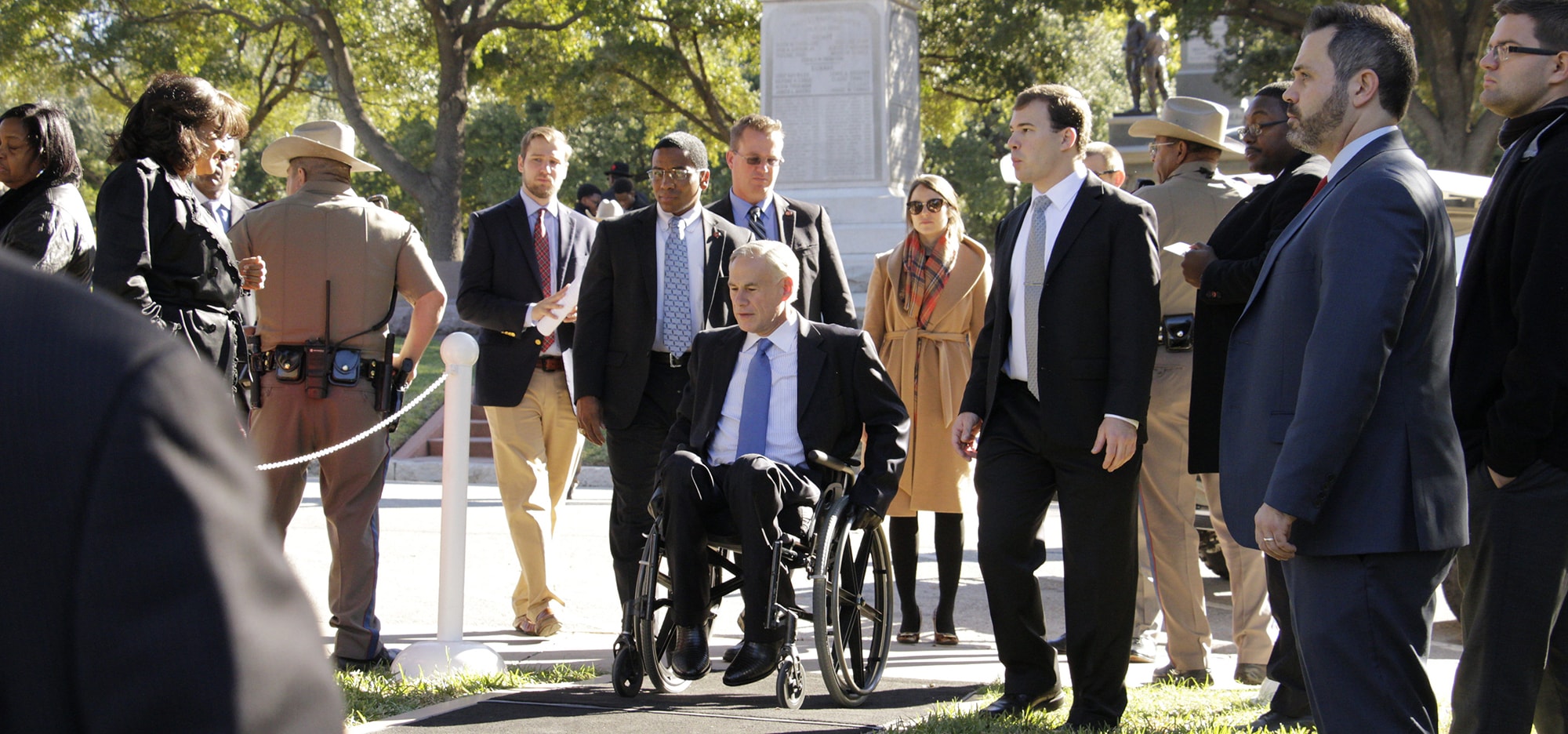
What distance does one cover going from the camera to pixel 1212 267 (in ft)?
15.0

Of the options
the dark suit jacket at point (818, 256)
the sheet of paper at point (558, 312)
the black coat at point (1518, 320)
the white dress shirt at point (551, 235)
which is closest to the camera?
the black coat at point (1518, 320)

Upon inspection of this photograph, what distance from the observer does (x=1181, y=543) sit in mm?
5750

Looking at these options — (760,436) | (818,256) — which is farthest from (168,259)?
(818,256)

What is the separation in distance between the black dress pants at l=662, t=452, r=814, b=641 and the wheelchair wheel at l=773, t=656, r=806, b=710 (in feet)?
0.34

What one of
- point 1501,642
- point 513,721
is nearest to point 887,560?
point 513,721

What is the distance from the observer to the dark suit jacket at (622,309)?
19.7 ft

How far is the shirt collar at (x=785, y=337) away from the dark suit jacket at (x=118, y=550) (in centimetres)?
459

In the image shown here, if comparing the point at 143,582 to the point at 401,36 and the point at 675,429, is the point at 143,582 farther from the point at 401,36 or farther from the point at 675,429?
the point at 401,36

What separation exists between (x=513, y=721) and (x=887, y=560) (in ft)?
4.99

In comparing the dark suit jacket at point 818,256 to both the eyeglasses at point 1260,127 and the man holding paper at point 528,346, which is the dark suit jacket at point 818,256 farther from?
the eyeglasses at point 1260,127

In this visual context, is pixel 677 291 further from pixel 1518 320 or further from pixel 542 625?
pixel 1518 320

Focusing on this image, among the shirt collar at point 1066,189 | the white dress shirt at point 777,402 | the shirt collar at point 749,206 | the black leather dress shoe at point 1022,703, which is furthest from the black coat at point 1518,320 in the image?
the shirt collar at point 749,206

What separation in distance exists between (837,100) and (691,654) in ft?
33.0

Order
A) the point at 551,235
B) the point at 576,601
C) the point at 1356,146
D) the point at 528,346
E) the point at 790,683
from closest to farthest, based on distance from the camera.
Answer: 1. the point at 1356,146
2. the point at 790,683
3. the point at 528,346
4. the point at 551,235
5. the point at 576,601
